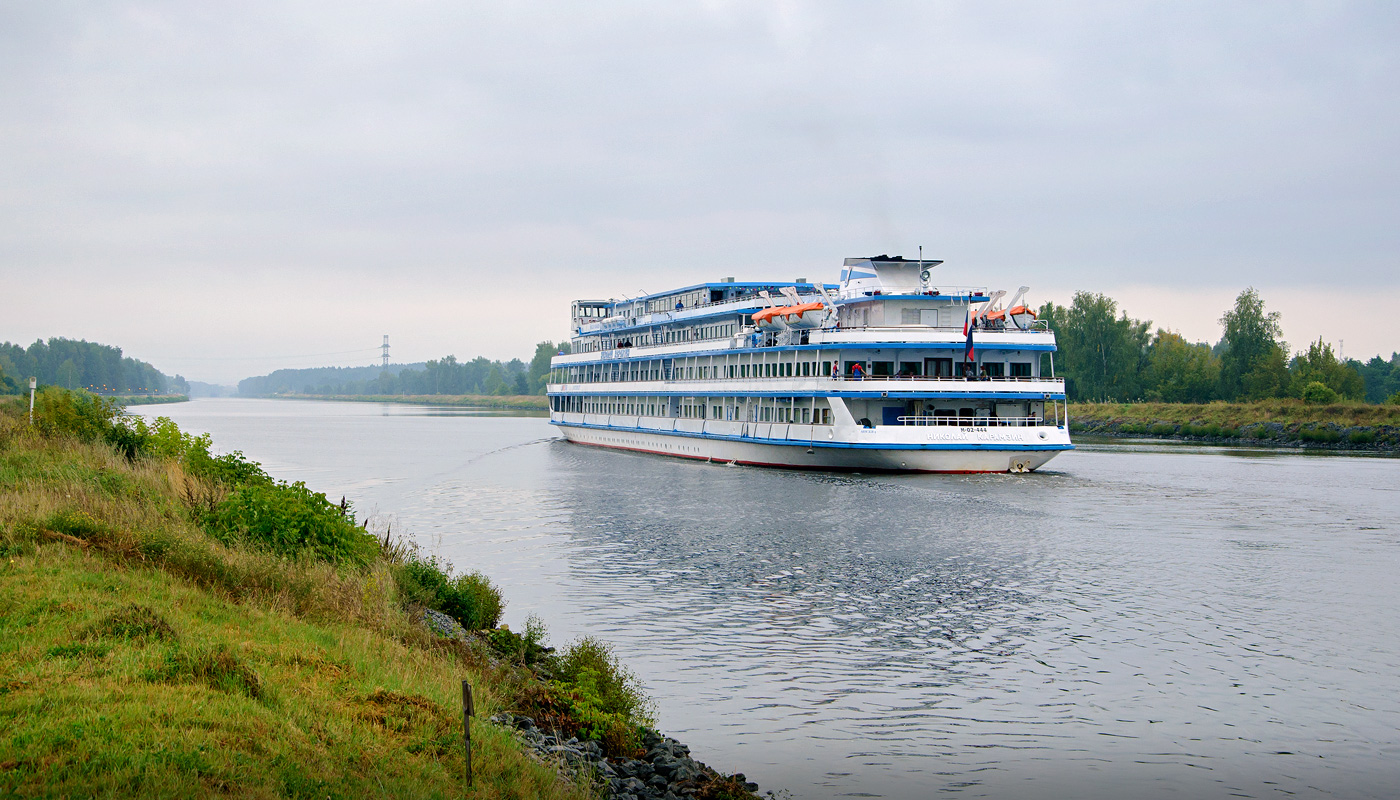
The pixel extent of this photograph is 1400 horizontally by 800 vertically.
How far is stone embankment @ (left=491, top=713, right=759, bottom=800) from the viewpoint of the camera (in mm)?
11727

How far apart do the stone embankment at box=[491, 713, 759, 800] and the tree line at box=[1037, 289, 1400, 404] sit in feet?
338

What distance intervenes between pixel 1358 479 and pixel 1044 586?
3469 centimetres

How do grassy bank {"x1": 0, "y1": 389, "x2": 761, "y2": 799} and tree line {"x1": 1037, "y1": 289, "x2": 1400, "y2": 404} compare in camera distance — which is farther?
tree line {"x1": 1037, "y1": 289, "x2": 1400, "y2": 404}

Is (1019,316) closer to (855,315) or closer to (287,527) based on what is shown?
(855,315)

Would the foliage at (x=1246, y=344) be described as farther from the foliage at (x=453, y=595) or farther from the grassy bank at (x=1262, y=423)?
the foliage at (x=453, y=595)

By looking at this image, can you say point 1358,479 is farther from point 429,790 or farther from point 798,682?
point 429,790

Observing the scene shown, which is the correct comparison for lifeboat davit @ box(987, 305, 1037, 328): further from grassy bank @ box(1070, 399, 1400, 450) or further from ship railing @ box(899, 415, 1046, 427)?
grassy bank @ box(1070, 399, 1400, 450)

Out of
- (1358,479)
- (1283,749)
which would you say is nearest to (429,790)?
(1283,749)

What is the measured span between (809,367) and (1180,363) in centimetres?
7641

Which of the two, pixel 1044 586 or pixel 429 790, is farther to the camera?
pixel 1044 586

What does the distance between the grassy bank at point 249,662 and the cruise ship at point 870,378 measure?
31388mm

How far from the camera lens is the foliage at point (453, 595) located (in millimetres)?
19359

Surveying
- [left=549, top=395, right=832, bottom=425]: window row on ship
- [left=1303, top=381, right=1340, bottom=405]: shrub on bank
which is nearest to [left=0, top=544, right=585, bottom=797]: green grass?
[left=549, top=395, right=832, bottom=425]: window row on ship

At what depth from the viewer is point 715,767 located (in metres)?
13.8
